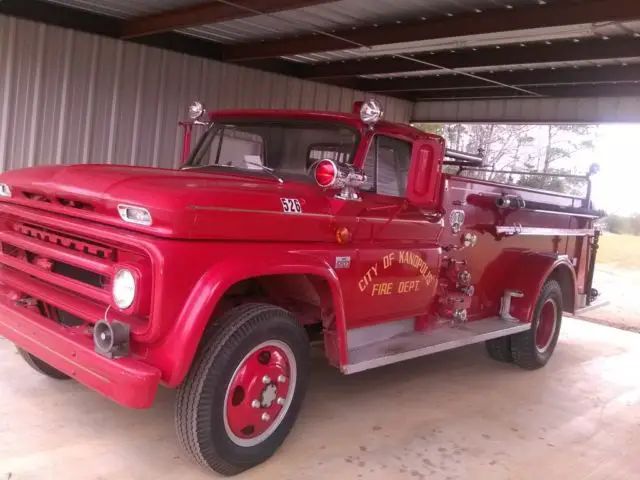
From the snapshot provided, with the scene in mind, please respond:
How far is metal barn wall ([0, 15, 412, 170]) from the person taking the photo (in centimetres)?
639

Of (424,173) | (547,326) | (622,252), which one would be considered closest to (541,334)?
(547,326)

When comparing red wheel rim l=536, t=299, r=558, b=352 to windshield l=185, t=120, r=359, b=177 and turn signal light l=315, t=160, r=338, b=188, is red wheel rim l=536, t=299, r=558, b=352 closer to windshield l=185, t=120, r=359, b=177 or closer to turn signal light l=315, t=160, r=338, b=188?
windshield l=185, t=120, r=359, b=177

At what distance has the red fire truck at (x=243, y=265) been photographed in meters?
2.74

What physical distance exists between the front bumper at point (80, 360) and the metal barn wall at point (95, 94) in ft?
12.4

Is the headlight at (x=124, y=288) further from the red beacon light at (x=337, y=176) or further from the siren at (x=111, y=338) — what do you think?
the red beacon light at (x=337, y=176)

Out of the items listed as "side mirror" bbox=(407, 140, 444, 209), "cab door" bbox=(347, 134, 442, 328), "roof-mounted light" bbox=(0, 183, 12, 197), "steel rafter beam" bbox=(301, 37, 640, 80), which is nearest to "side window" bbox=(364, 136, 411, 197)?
"cab door" bbox=(347, 134, 442, 328)

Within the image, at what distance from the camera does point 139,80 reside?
7266mm

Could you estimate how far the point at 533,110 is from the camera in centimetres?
937

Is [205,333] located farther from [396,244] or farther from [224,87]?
[224,87]

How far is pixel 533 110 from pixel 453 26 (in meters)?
4.04

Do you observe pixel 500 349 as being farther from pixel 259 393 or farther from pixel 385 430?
pixel 259 393

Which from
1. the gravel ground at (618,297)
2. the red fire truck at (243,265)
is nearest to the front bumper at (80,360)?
the red fire truck at (243,265)

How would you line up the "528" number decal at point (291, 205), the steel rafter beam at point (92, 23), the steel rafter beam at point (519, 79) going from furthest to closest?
the steel rafter beam at point (519, 79)
the steel rafter beam at point (92, 23)
the "528" number decal at point (291, 205)

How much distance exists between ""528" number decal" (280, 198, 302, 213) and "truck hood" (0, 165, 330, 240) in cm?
2
